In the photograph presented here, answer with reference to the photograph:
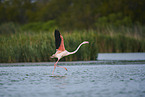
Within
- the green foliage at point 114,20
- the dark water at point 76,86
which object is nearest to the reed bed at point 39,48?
the dark water at point 76,86

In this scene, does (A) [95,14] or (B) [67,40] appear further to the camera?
(A) [95,14]

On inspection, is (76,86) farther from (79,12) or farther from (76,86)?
(79,12)

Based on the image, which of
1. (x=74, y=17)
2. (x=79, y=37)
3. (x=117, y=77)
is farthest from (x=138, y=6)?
(x=117, y=77)

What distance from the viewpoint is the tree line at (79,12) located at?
4547 centimetres

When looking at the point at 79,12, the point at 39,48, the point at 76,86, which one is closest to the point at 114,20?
the point at 79,12

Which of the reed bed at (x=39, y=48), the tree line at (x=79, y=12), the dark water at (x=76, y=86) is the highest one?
the tree line at (x=79, y=12)

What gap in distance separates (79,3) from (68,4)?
22.0 ft

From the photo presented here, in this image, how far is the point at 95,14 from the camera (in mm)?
50375

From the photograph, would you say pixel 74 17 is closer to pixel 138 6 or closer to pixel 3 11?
pixel 138 6

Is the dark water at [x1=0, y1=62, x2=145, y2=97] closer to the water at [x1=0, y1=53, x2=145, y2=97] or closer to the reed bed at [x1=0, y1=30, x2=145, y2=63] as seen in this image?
the water at [x1=0, y1=53, x2=145, y2=97]

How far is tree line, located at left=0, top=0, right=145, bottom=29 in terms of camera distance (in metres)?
45.5

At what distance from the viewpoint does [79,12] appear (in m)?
51.1

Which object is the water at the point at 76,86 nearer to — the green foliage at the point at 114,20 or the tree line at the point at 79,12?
the green foliage at the point at 114,20

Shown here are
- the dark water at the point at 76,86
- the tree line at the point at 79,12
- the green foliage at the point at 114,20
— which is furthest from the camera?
the tree line at the point at 79,12
